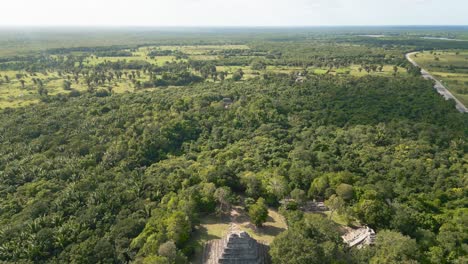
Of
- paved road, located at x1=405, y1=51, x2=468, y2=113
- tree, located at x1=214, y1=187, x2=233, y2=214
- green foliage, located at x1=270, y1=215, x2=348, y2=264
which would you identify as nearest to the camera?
green foliage, located at x1=270, y1=215, x2=348, y2=264

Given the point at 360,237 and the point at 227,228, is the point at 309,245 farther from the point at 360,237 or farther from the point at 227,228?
the point at 227,228

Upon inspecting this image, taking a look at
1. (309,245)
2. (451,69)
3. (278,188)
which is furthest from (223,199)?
(451,69)

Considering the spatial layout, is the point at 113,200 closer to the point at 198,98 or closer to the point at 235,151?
the point at 235,151

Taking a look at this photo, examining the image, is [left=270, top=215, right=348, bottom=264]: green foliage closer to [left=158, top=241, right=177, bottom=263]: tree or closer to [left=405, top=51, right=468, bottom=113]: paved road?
[left=158, top=241, right=177, bottom=263]: tree

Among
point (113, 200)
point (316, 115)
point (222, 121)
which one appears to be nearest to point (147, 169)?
point (113, 200)

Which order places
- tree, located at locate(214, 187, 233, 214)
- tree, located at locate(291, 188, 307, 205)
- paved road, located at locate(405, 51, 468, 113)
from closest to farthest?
tree, located at locate(214, 187, 233, 214)
tree, located at locate(291, 188, 307, 205)
paved road, located at locate(405, 51, 468, 113)

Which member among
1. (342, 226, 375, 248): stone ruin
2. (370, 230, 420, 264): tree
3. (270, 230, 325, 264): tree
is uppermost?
(270, 230, 325, 264): tree

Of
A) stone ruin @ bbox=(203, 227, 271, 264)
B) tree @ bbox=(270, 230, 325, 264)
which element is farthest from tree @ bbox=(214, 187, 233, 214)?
tree @ bbox=(270, 230, 325, 264)
